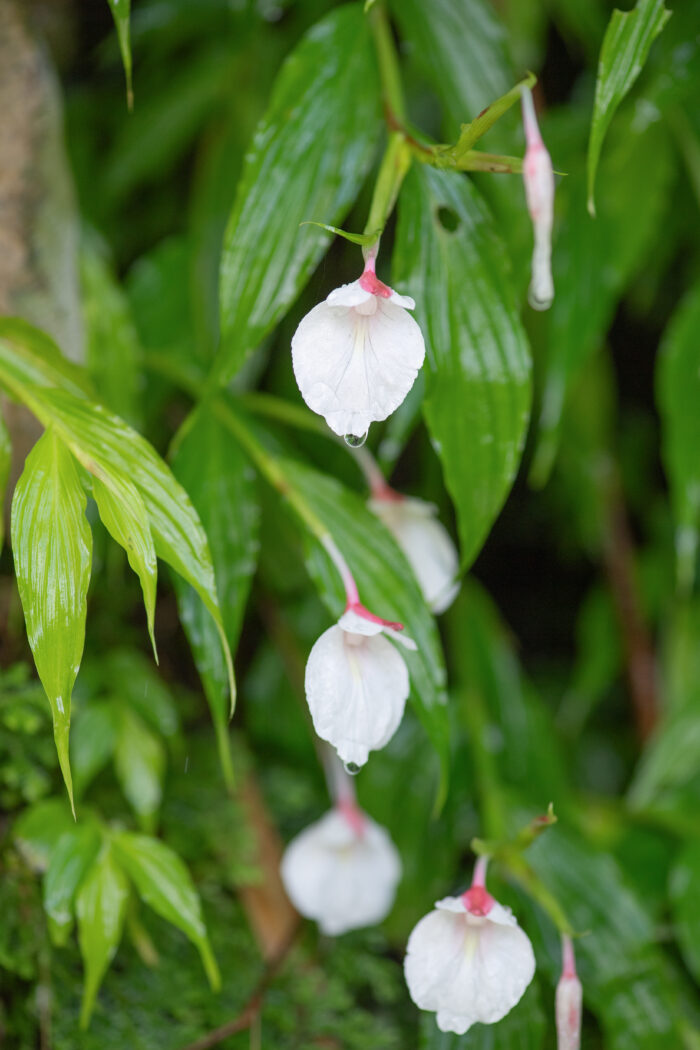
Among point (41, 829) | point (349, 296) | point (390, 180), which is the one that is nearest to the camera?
point (349, 296)

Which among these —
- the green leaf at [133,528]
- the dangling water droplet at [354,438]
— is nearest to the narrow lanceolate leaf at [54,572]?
the green leaf at [133,528]

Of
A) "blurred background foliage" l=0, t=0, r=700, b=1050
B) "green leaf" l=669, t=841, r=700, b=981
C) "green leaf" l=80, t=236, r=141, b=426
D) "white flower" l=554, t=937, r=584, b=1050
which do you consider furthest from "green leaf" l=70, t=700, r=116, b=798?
"green leaf" l=669, t=841, r=700, b=981

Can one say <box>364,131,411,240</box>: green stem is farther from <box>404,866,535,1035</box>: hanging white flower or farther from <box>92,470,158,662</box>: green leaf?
<box>404,866,535,1035</box>: hanging white flower

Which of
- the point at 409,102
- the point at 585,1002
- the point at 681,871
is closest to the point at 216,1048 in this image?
the point at 585,1002

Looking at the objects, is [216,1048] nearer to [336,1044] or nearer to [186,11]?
[336,1044]

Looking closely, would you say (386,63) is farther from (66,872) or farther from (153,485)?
(66,872)

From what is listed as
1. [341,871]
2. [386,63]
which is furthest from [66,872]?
[386,63]
